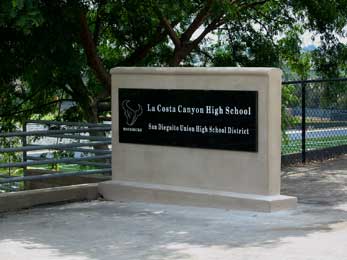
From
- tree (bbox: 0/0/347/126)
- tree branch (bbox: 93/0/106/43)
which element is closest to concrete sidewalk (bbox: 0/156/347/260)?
tree (bbox: 0/0/347/126)

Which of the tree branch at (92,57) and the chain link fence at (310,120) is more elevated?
the tree branch at (92,57)

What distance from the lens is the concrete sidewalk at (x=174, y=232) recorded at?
27.4 ft

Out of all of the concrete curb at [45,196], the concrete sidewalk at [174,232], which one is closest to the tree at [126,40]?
the concrete curb at [45,196]

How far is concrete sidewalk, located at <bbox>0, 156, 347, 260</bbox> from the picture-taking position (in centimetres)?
836

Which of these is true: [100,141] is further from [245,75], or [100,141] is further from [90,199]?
[245,75]

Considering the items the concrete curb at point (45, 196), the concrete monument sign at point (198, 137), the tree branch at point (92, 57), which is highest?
the tree branch at point (92, 57)

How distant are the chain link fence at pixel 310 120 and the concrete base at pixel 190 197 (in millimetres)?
4438

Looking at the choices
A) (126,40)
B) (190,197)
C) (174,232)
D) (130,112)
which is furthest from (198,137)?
(126,40)

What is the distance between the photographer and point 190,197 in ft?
36.8

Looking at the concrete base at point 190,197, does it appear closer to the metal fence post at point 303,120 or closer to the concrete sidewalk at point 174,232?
the concrete sidewalk at point 174,232

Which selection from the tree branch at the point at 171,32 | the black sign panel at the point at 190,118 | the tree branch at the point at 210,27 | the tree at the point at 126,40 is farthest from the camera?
the tree branch at the point at 210,27

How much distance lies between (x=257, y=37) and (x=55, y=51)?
545 cm

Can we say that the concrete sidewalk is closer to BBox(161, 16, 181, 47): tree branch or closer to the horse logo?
the horse logo

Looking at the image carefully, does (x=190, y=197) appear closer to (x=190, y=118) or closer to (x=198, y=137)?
(x=198, y=137)
